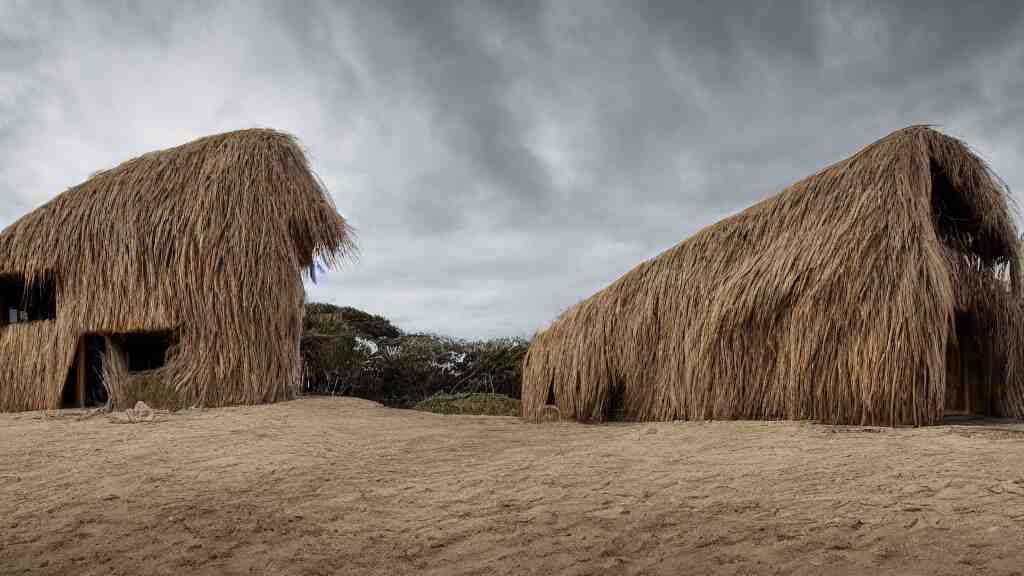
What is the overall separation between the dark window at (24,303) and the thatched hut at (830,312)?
8768 millimetres

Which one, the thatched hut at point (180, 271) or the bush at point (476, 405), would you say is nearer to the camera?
the thatched hut at point (180, 271)

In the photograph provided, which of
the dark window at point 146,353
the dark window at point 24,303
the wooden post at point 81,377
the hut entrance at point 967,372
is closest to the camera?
the hut entrance at point 967,372

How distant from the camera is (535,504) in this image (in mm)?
3371

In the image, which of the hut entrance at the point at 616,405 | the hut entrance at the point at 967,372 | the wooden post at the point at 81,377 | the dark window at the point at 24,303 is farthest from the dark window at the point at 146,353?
the hut entrance at the point at 967,372

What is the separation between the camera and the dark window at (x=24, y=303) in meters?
11.2

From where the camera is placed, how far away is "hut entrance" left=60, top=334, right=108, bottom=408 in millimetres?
9523

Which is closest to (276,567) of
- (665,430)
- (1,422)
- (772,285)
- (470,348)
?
(665,430)

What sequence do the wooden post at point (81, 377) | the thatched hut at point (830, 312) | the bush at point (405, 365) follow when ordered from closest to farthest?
the thatched hut at point (830, 312) → the wooden post at point (81, 377) → the bush at point (405, 365)

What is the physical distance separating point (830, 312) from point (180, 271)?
730 cm

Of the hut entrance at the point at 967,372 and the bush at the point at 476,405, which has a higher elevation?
the hut entrance at the point at 967,372

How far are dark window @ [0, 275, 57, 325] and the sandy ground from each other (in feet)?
23.6

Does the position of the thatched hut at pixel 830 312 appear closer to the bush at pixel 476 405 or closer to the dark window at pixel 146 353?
the bush at pixel 476 405

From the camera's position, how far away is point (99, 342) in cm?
1032

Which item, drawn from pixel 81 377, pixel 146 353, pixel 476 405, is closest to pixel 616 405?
pixel 476 405
